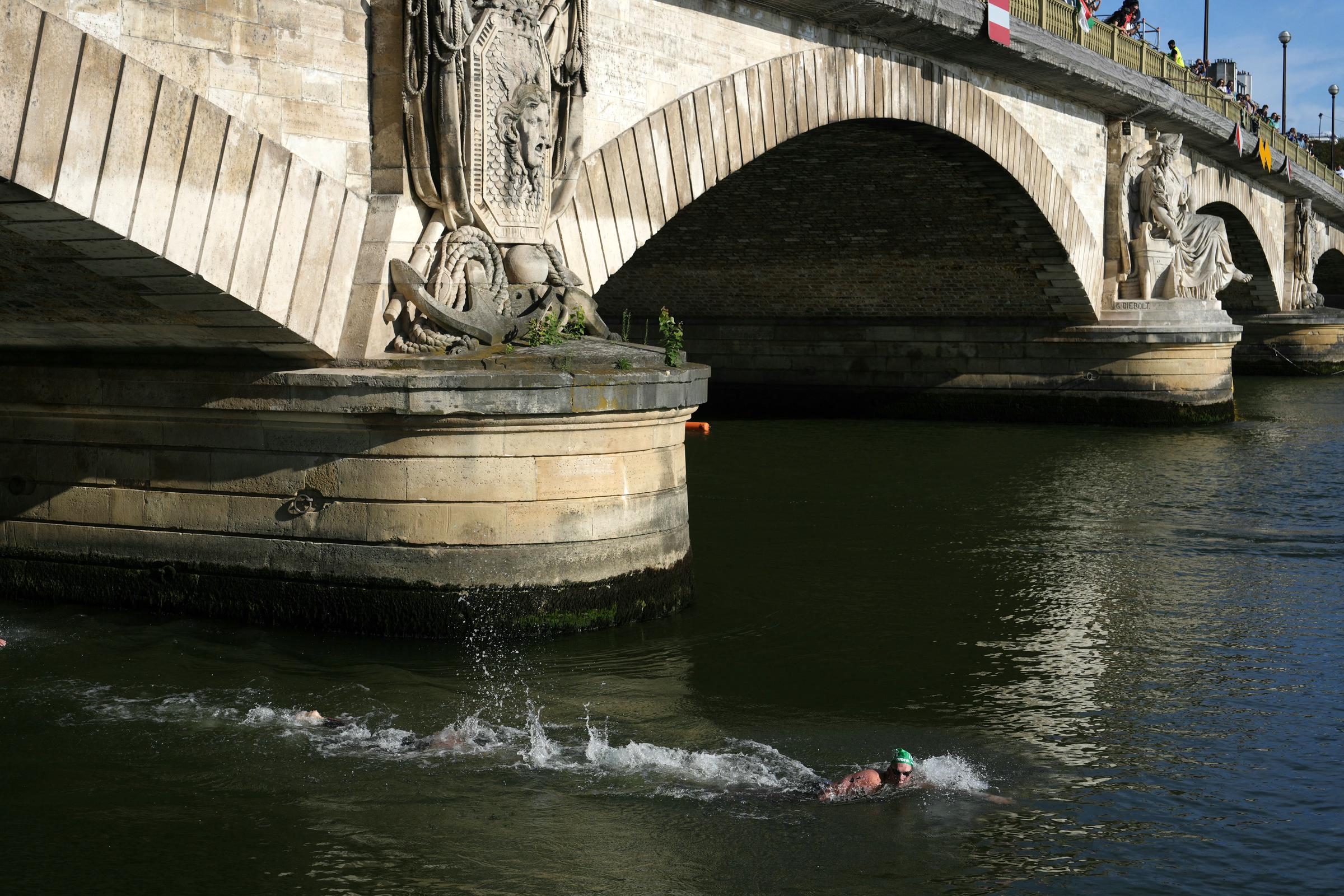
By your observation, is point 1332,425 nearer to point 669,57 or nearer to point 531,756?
point 669,57

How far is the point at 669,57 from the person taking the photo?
13.2m

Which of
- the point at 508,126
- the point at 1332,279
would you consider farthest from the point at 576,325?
the point at 1332,279

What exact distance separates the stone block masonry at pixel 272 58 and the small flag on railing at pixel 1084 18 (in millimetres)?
15205

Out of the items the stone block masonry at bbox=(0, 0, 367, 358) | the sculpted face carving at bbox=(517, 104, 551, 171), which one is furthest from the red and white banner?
the stone block masonry at bbox=(0, 0, 367, 358)

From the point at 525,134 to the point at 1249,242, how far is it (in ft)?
103

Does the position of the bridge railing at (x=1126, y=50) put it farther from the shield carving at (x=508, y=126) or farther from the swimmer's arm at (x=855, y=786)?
the swimmer's arm at (x=855, y=786)

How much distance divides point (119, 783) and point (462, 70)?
5034 millimetres

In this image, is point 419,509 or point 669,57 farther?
point 669,57

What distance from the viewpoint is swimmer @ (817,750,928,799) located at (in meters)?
7.28

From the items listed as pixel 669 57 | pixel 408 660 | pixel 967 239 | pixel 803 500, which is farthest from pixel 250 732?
pixel 967 239

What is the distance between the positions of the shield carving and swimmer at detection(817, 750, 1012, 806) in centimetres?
497

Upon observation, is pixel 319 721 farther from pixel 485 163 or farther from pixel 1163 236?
pixel 1163 236

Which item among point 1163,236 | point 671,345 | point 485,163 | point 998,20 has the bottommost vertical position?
point 671,345

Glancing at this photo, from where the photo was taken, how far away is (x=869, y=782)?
731cm
